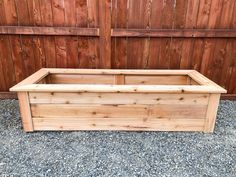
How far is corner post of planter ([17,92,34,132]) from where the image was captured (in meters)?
1.79

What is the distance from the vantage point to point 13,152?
1673 mm

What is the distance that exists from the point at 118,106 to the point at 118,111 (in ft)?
0.17

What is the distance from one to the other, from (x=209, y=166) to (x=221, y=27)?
1717 millimetres

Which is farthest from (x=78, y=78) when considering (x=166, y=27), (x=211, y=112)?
(x=211, y=112)

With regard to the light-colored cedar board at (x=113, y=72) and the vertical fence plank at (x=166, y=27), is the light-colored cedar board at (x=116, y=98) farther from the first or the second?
the vertical fence plank at (x=166, y=27)

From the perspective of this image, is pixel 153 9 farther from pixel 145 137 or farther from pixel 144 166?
pixel 144 166

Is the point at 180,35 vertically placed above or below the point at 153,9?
below

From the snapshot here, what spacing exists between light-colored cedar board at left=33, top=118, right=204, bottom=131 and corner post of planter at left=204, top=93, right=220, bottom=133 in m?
0.06

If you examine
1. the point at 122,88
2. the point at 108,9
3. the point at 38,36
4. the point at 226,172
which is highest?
the point at 108,9

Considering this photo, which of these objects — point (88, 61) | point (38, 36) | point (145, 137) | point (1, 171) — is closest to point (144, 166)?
point (145, 137)

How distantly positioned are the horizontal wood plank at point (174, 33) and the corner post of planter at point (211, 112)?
96 cm

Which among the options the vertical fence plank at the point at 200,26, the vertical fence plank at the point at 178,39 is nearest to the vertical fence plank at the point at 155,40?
the vertical fence plank at the point at 178,39

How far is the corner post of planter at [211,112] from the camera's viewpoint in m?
1.83

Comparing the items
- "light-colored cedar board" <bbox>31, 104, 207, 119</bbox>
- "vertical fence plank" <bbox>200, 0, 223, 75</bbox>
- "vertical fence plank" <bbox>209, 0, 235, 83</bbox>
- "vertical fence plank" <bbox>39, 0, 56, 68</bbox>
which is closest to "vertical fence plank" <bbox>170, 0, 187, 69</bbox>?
"vertical fence plank" <bbox>200, 0, 223, 75</bbox>
